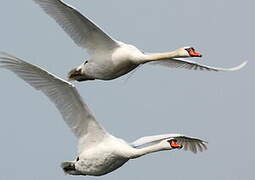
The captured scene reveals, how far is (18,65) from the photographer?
24484 millimetres

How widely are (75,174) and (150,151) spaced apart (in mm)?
2125

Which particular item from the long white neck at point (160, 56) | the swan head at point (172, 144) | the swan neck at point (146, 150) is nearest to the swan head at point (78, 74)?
the long white neck at point (160, 56)

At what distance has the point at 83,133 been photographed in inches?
1027

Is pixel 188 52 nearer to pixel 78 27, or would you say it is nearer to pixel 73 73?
pixel 78 27

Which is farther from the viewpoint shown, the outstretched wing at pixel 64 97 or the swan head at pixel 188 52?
the swan head at pixel 188 52

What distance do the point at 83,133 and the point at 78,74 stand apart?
2845 millimetres

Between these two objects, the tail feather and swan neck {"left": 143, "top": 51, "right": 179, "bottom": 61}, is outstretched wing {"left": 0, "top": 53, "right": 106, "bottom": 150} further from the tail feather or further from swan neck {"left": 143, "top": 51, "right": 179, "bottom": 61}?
swan neck {"left": 143, "top": 51, "right": 179, "bottom": 61}

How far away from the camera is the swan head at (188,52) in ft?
86.2

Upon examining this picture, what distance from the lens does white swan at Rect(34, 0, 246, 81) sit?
26.9 m

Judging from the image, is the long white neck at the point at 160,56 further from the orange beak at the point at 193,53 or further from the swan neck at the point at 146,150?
the swan neck at the point at 146,150

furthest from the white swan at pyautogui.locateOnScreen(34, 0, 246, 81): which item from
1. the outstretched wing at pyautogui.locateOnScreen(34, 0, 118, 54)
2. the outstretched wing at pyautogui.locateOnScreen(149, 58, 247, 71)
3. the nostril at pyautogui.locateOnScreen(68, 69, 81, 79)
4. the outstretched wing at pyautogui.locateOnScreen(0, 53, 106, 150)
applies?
the outstretched wing at pyautogui.locateOnScreen(149, 58, 247, 71)

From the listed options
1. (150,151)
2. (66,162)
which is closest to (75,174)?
(66,162)

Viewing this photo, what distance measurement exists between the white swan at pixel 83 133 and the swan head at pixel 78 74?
2482 millimetres

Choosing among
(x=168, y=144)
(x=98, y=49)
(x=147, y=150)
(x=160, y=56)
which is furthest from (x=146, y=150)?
(x=98, y=49)
